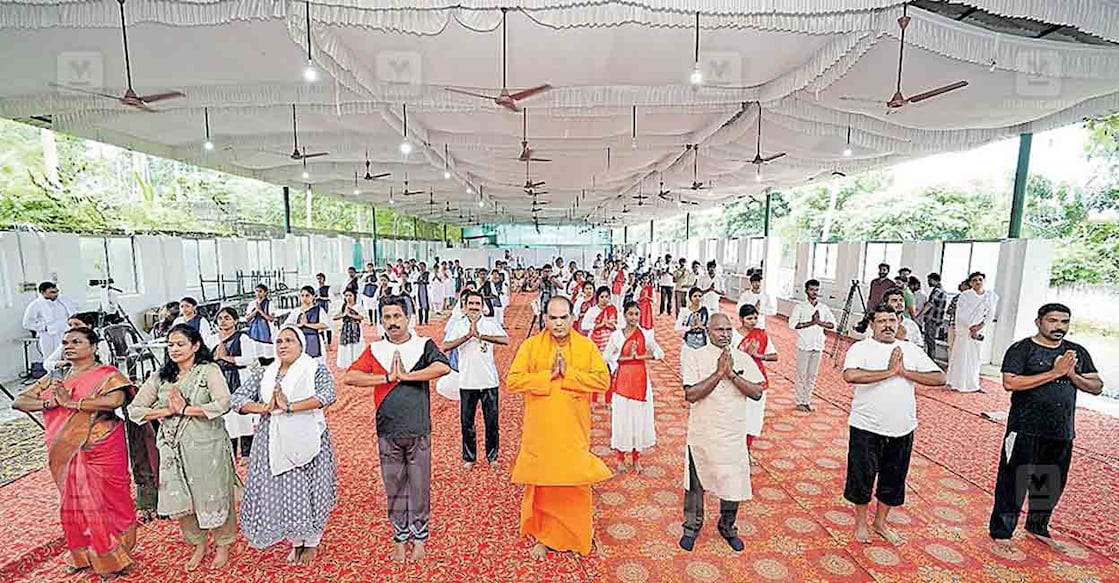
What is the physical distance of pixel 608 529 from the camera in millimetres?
3408

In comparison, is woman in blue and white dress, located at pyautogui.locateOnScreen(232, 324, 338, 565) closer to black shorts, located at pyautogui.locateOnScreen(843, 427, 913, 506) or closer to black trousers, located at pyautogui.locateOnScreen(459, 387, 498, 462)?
black trousers, located at pyautogui.locateOnScreen(459, 387, 498, 462)

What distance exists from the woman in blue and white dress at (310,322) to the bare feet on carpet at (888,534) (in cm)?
530

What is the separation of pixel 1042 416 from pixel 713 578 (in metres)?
2.04

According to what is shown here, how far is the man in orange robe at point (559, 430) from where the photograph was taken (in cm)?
290

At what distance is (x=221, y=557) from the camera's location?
2.98 metres

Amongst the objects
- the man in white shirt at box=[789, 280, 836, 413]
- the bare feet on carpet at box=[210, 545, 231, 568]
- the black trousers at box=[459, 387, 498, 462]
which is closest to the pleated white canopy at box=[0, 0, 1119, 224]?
the man in white shirt at box=[789, 280, 836, 413]

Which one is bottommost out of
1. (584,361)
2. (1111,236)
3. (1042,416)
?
(1042,416)

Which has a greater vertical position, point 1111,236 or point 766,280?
point 1111,236

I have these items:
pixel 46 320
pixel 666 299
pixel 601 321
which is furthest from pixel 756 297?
pixel 46 320

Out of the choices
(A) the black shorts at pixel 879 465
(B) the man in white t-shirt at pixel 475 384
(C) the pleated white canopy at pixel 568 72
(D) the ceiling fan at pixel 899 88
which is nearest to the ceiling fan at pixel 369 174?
(C) the pleated white canopy at pixel 568 72

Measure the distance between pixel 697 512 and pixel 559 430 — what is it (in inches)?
39.1

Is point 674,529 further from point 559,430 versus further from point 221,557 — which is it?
point 221,557

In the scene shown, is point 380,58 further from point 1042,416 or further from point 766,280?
point 766,280

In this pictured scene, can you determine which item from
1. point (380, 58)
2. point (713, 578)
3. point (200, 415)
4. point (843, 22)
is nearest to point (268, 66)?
point (380, 58)
